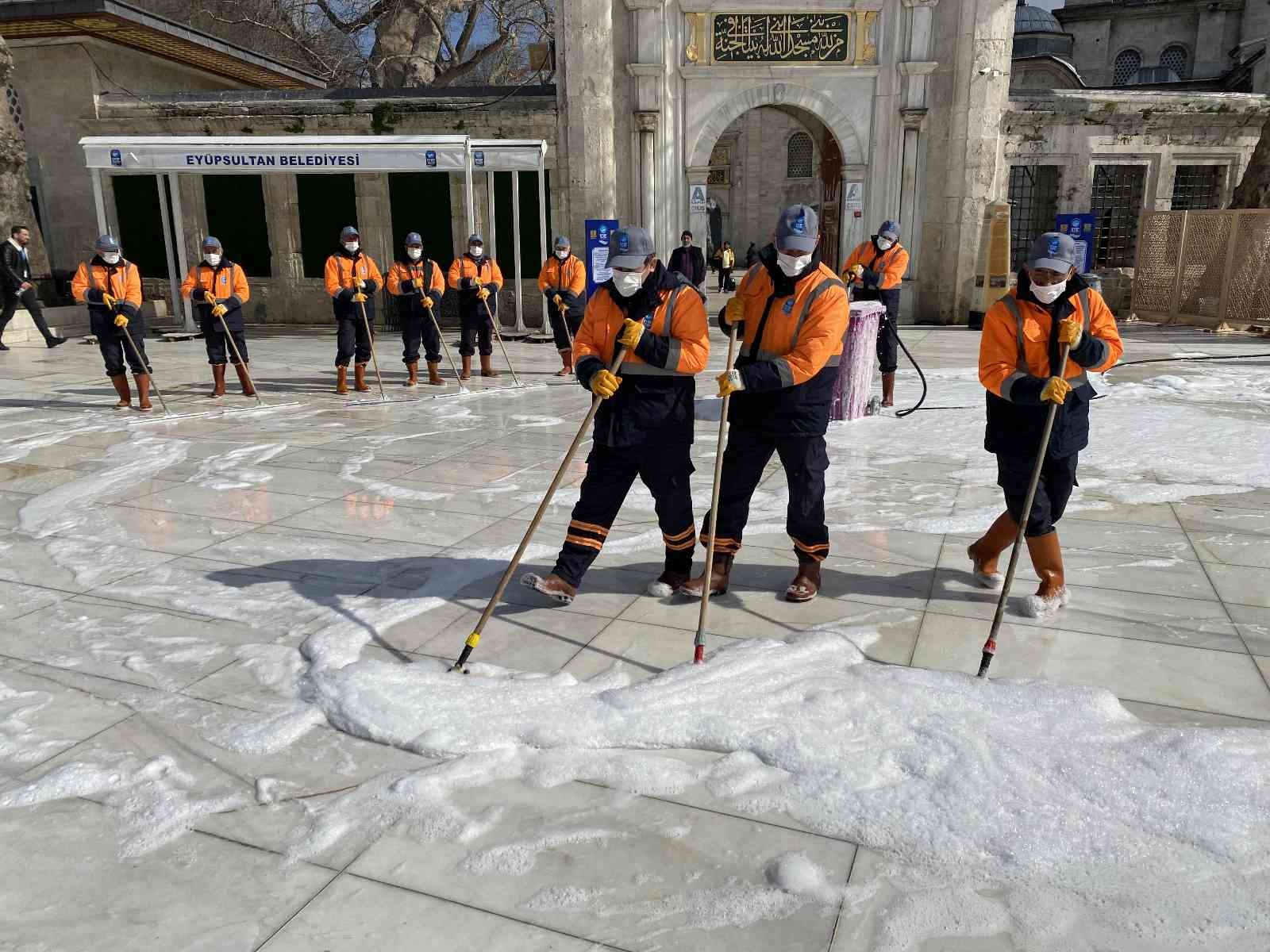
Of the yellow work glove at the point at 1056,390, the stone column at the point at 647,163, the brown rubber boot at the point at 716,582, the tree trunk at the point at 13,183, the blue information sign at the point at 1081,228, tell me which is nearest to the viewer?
the yellow work glove at the point at 1056,390

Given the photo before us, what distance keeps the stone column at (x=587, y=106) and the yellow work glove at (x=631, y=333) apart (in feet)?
42.5

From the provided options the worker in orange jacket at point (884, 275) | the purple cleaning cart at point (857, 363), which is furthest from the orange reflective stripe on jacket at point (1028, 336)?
the worker in orange jacket at point (884, 275)

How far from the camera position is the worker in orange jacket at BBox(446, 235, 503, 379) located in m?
11.2

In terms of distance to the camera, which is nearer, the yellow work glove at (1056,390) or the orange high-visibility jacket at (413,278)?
the yellow work glove at (1056,390)

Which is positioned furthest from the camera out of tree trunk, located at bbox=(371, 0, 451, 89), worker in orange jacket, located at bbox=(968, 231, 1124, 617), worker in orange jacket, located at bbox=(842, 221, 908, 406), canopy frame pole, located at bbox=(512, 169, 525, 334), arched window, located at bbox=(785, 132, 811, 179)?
arched window, located at bbox=(785, 132, 811, 179)

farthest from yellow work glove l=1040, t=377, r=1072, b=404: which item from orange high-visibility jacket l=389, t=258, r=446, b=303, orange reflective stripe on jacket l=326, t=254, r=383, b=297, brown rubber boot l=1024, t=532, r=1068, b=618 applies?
orange high-visibility jacket l=389, t=258, r=446, b=303

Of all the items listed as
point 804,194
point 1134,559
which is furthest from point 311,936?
point 804,194

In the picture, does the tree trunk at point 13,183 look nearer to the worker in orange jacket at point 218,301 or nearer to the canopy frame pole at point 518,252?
the canopy frame pole at point 518,252

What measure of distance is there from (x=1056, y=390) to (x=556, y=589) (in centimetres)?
231

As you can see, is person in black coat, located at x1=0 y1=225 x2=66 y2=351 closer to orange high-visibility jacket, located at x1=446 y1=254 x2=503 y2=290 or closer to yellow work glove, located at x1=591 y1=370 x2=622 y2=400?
orange high-visibility jacket, located at x1=446 y1=254 x2=503 y2=290

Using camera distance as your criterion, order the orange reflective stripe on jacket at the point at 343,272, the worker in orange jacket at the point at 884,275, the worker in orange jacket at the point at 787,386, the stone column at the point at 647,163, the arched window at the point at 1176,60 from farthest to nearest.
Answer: the arched window at the point at 1176,60, the stone column at the point at 647,163, the orange reflective stripe on jacket at the point at 343,272, the worker in orange jacket at the point at 884,275, the worker in orange jacket at the point at 787,386

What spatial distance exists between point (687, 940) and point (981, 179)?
652 inches

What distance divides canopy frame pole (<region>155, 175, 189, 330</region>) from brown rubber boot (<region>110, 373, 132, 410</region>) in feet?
→ 23.7

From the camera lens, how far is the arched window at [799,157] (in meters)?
39.9
